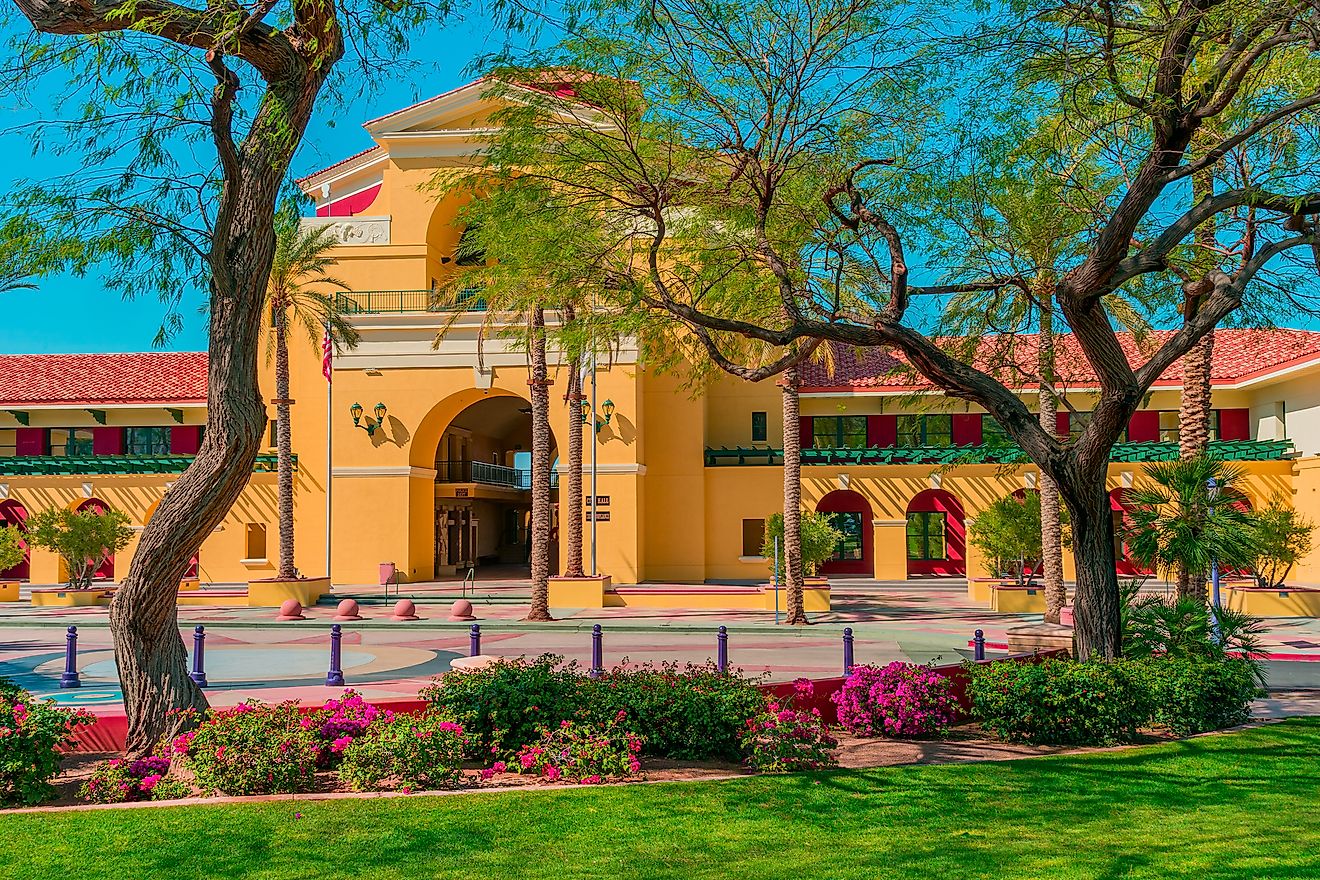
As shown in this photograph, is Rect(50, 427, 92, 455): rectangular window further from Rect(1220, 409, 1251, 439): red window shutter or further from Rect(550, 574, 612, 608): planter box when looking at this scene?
Rect(1220, 409, 1251, 439): red window shutter

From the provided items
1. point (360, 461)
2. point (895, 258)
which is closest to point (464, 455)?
point (360, 461)

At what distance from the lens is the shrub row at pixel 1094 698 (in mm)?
10852

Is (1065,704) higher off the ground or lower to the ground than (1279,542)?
lower

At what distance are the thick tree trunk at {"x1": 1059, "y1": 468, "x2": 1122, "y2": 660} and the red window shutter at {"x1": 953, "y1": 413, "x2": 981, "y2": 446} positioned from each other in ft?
98.2

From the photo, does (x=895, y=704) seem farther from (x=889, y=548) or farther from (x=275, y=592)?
(x=889, y=548)

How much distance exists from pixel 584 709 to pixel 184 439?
37.4 metres

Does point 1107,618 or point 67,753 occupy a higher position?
point 1107,618

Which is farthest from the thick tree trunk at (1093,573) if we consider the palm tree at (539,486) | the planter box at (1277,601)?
the planter box at (1277,601)

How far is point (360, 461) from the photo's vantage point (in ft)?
119

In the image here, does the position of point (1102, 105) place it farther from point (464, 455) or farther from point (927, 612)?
point (464, 455)

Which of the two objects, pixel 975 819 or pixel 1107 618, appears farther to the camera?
pixel 1107 618

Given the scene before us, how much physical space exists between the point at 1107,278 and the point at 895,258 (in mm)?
2280

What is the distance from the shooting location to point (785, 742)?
9430 millimetres

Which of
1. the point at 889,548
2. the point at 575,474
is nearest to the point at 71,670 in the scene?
the point at 575,474
